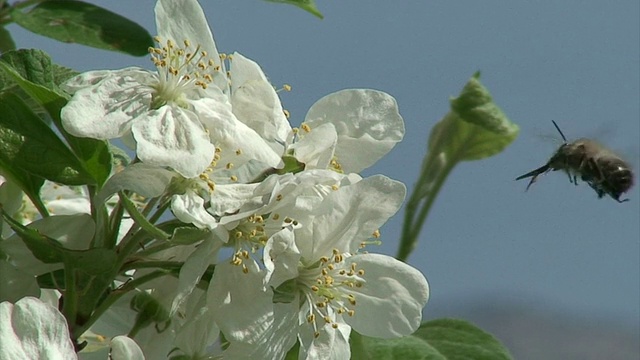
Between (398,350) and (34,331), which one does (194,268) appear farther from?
(398,350)

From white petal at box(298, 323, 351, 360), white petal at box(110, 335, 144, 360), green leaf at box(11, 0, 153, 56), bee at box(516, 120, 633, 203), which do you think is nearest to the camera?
white petal at box(110, 335, 144, 360)

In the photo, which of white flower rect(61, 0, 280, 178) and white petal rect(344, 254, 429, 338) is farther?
white petal rect(344, 254, 429, 338)

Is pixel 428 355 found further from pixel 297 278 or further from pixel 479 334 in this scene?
pixel 297 278

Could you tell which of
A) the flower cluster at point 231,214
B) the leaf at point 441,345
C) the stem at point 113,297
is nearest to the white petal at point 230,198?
the flower cluster at point 231,214

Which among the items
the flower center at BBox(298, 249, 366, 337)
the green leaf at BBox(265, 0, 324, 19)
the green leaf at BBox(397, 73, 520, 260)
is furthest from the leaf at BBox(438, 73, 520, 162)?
the flower center at BBox(298, 249, 366, 337)

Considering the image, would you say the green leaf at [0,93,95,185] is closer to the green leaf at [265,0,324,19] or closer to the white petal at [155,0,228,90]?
the white petal at [155,0,228,90]

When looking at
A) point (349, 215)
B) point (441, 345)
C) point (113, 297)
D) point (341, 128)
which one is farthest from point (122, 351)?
point (441, 345)

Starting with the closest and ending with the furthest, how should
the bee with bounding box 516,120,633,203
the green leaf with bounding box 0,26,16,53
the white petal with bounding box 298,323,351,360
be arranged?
the white petal with bounding box 298,323,351,360, the green leaf with bounding box 0,26,16,53, the bee with bounding box 516,120,633,203
